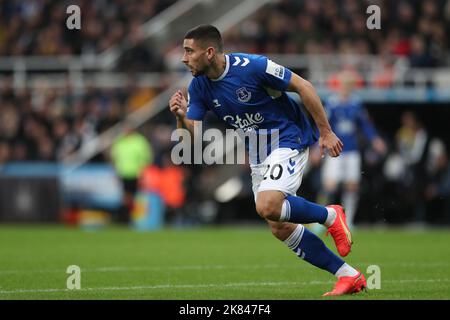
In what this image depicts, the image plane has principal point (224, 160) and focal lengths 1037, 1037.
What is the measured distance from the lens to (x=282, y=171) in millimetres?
8094

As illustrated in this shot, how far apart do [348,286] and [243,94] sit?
5.63 feet

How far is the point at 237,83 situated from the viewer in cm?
824

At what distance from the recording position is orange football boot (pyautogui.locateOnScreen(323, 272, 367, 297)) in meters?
7.94

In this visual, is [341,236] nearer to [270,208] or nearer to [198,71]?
[270,208]

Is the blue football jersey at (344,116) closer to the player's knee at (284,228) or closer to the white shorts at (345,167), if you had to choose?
the white shorts at (345,167)

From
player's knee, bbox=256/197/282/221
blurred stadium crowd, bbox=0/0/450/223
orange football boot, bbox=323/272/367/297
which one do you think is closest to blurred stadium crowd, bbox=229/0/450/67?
blurred stadium crowd, bbox=0/0/450/223

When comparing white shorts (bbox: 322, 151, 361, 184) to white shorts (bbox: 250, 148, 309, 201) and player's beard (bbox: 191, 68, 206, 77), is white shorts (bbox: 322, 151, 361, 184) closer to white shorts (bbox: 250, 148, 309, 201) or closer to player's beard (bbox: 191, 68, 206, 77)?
white shorts (bbox: 250, 148, 309, 201)

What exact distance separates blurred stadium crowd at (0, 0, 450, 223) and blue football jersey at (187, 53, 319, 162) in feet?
36.4

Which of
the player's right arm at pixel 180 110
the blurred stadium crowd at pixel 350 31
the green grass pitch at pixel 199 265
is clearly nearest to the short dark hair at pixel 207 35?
the player's right arm at pixel 180 110

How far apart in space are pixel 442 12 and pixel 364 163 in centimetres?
417

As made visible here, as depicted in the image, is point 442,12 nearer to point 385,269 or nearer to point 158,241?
point 158,241

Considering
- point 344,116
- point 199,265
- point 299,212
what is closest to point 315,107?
point 299,212

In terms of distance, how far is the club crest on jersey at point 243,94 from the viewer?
A: 27.0ft

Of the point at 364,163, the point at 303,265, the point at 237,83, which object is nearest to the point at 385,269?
the point at 303,265
